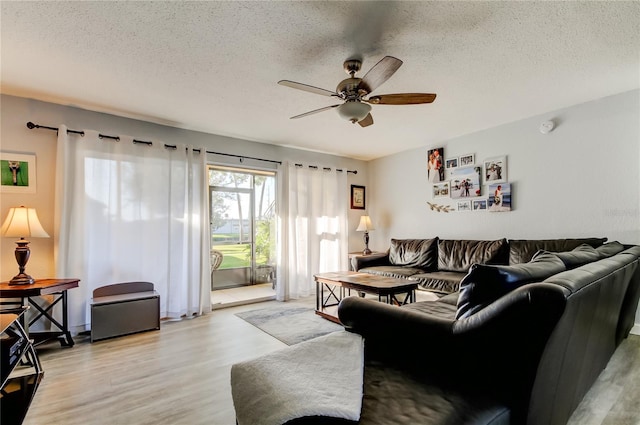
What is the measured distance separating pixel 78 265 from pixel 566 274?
3.95m

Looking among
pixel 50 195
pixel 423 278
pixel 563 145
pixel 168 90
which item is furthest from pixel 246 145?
pixel 563 145

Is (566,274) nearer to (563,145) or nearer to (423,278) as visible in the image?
(423,278)

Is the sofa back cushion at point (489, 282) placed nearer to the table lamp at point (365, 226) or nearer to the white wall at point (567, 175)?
the white wall at point (567, 175)

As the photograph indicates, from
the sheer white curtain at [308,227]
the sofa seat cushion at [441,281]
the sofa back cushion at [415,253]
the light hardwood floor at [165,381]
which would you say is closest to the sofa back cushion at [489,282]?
the light hardwood floor at [165,381]

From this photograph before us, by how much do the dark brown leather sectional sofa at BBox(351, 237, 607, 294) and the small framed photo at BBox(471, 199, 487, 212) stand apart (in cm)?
48

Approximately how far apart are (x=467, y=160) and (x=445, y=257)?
4.53 ft

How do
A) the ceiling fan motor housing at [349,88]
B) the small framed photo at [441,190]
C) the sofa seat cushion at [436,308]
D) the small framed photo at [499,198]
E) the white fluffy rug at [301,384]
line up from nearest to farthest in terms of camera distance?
the white fluffy rug at [301,384], the sofa seat cushion at [436,308], the ceiling fan motor housing at [349,88], the small framed photo at [499,198], the small framed photo at [441,190]

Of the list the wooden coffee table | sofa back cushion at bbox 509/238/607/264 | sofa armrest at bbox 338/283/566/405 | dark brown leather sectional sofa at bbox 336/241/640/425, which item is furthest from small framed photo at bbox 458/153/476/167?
sofa armrest at bbox 338/283/566/405

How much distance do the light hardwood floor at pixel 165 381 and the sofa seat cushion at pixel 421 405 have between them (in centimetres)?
105

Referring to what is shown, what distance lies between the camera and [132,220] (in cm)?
344

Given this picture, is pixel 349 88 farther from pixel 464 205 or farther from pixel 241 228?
pixel 241 228

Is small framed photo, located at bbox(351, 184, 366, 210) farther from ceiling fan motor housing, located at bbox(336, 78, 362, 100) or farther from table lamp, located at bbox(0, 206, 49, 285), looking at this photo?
table lamp, located at bbox(0, 206, 49, 285)

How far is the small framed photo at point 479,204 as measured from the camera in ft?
13.3

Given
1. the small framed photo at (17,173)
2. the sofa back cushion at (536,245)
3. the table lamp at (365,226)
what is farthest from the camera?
the table lamp at (365,226)
